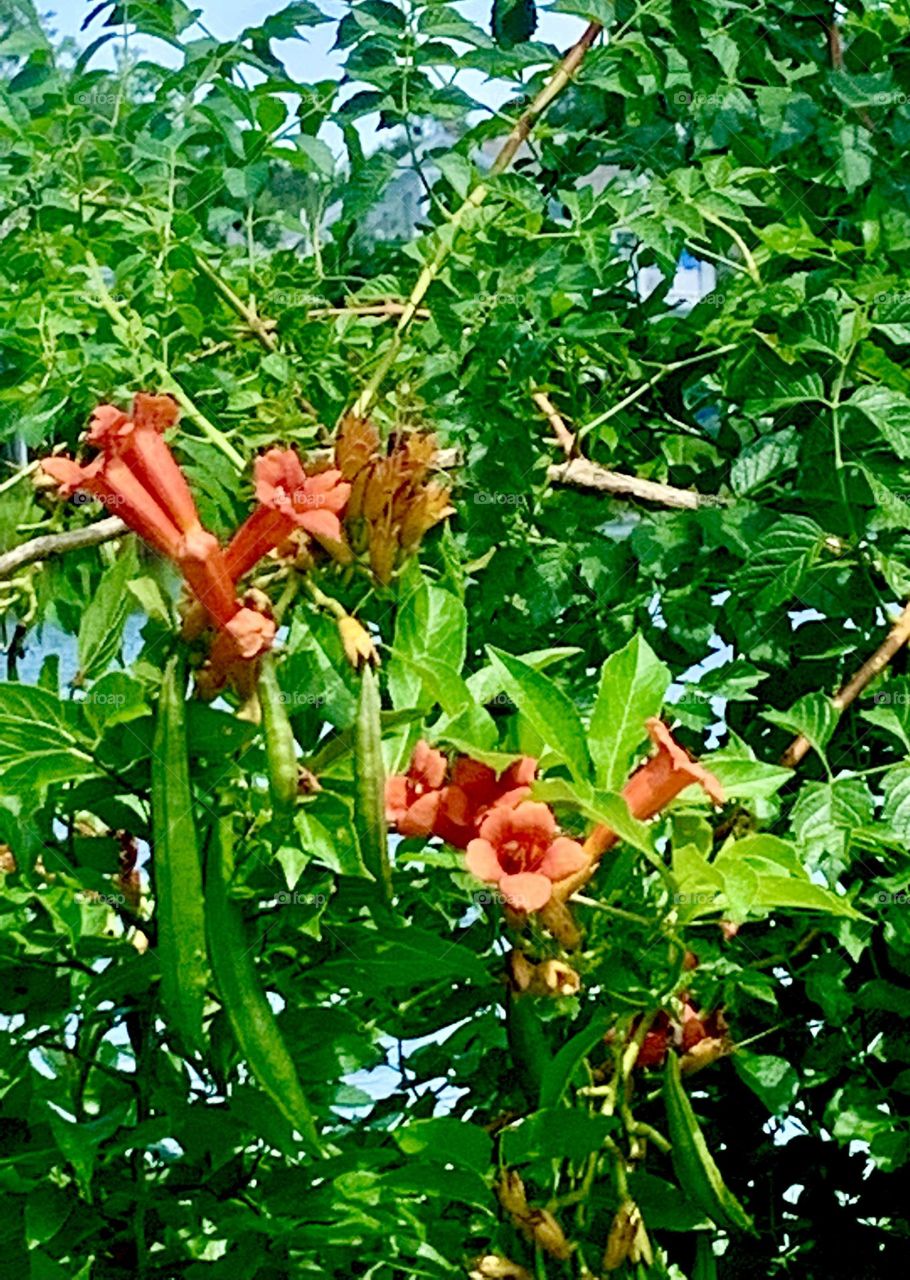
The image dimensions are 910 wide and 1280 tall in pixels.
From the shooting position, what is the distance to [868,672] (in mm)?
1258

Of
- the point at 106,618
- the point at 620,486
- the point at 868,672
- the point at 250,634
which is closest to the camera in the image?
the point at 250,634

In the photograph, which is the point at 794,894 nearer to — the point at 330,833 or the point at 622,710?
the point at 622,710

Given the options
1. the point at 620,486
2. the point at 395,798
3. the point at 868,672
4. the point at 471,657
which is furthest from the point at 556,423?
the point at 395,798

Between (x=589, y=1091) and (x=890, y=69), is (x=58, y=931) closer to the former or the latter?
(x=589, y=1091)

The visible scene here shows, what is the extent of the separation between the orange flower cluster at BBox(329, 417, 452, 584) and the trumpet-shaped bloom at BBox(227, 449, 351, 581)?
1 centimetres

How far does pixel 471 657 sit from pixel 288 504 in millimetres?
524

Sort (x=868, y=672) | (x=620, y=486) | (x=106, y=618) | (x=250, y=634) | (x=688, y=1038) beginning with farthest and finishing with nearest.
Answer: (x=620, y=486)
(x=868, y=672)
(x=688, y=1038)
(x=106, y=618)
(x=250, y=634)

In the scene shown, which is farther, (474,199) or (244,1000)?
(474,199)

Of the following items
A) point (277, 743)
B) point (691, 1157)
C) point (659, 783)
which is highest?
point (277, 743)

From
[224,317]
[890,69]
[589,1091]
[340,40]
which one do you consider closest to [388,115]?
[340,40]

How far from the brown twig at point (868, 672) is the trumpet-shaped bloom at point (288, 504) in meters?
0.47

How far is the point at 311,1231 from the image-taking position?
946 mm

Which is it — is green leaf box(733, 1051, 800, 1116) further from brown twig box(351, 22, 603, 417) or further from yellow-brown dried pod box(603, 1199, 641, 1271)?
brown twig box(351, 22, 603, 417)

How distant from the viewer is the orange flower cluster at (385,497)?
0.87 meters
